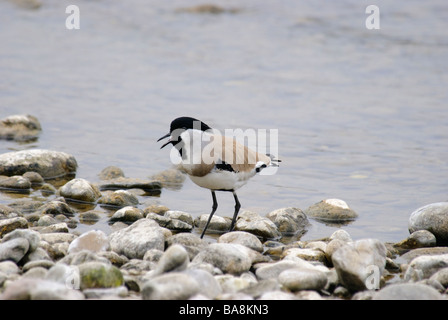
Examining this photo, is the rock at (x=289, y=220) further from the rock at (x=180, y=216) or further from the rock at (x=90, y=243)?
the rock at (x=90, y=243)

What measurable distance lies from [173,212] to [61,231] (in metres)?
1.46

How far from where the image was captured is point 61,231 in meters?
7.52

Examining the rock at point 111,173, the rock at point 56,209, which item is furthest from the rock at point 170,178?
the rock at point 56,209

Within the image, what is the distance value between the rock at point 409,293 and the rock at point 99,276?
2236mm

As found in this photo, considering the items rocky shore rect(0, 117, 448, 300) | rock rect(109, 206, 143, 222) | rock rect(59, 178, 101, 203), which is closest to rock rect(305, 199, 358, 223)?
rocky shore rect(0, 117, 448, 300)

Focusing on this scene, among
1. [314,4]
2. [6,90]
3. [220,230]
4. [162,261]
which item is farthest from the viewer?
[314,4]

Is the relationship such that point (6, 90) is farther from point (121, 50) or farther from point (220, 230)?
point (220, 230)

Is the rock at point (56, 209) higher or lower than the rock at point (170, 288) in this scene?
higher

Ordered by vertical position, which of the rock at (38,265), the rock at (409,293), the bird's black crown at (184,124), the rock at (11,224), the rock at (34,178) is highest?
the bird's black crown at (184,124)

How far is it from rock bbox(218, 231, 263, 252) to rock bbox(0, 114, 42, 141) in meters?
5.95

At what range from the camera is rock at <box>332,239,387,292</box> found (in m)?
5.89

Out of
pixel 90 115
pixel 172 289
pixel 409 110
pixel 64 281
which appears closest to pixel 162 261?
pixel 172 289

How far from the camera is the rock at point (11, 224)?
7172 millimetres

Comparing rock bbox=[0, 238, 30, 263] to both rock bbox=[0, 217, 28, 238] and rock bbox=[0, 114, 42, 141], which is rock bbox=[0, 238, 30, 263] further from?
rock bbox=[0, 114, 42, 141]
